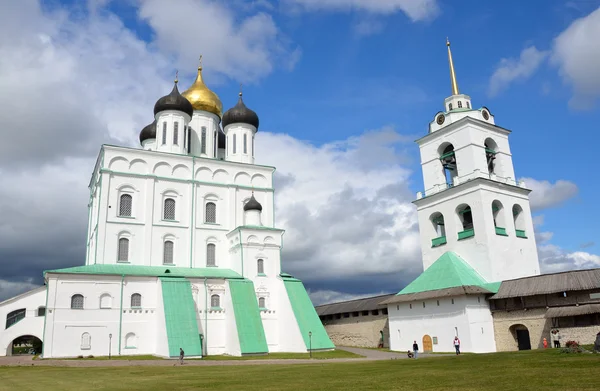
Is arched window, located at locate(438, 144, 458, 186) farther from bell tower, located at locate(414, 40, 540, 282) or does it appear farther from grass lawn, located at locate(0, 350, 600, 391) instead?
grass lawn, located at locate(0, 350, 600, 391)

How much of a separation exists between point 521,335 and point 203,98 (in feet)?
93.2

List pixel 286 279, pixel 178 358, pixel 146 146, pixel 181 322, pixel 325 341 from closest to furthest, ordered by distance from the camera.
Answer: pixel 178 358 → pixel 181 322 → pixel 325 341 → pixel 286 279 → pixel 146 146

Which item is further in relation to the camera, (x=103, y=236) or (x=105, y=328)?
(x=103, y=236)

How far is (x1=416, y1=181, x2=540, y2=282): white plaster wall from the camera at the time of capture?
30.3m

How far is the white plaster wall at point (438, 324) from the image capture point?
2652 cm

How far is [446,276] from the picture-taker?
29.4 m

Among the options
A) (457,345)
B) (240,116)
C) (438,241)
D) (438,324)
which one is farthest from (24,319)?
(438,241)

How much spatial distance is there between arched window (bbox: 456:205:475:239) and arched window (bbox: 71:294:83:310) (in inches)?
914

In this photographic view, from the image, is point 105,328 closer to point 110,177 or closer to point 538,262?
point 110,177

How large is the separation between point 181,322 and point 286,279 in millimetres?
7680

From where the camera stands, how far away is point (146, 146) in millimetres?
39188

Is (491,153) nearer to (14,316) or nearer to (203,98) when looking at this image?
(203,98)

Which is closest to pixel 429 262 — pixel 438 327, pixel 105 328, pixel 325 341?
pixel 438 327

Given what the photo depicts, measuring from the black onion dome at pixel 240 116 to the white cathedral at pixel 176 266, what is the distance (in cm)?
8
